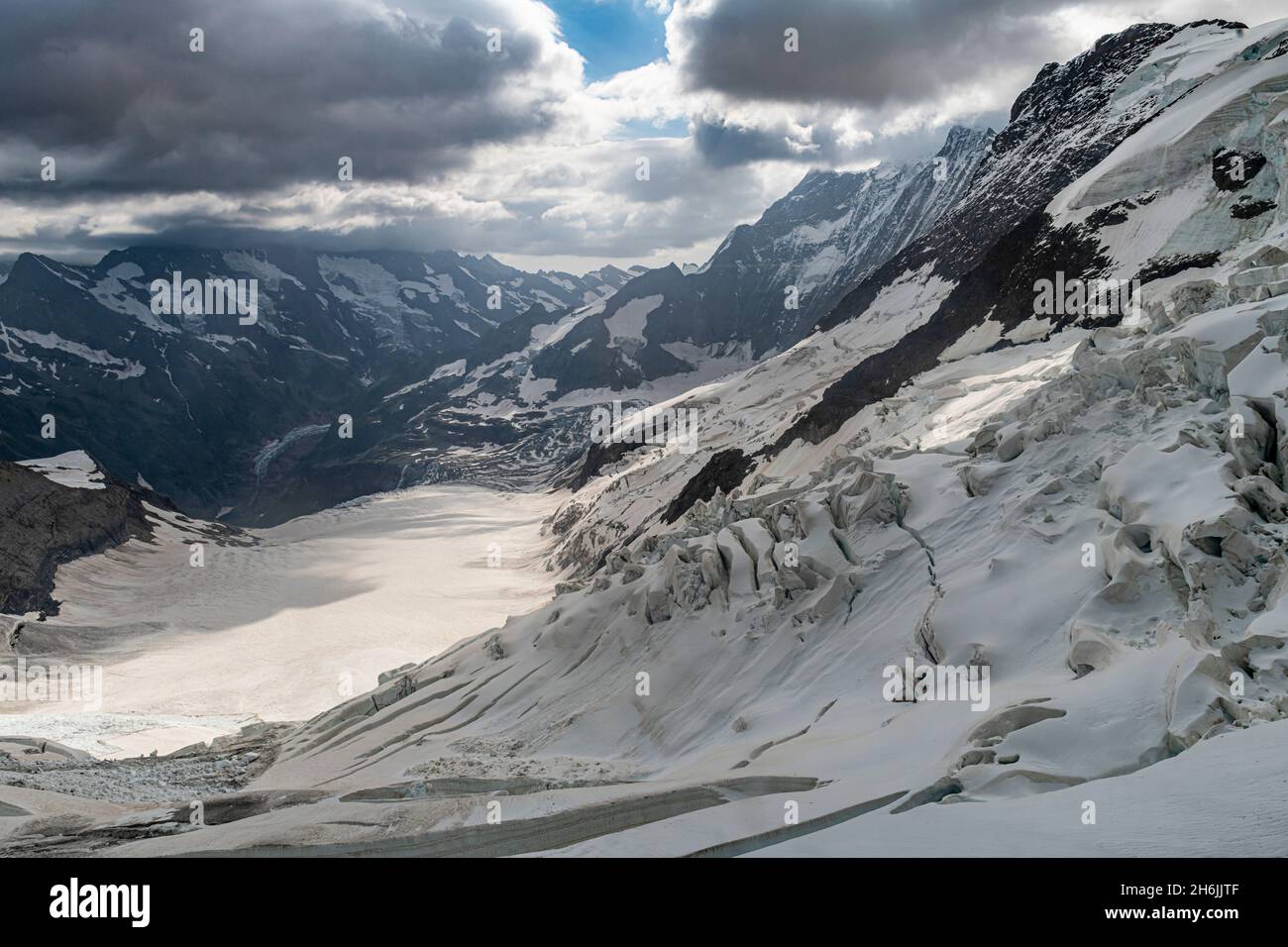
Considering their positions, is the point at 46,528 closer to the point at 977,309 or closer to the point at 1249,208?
the point at 977,309

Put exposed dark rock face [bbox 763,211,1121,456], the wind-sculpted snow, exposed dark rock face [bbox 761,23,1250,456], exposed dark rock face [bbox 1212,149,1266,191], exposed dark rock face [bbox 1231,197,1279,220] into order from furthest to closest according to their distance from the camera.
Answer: exposed dark rock face [bbox 761,23,1250,456]
exposed dark rock face [bbox 763,211,1121,456]
exposed dark rock face [bbox 1212,149,1266,191]
exposed dark rock face [bbox 1231,197,1279,220]
the wind-sculpted snow

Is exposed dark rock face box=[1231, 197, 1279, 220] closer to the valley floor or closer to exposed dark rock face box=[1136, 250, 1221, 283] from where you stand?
exposed dark rock face box=[1136, 250, 1221, 283]

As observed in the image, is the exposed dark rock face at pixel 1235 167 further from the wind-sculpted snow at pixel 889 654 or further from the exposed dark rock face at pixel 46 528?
the exposed dark rock face at pixel 46 528

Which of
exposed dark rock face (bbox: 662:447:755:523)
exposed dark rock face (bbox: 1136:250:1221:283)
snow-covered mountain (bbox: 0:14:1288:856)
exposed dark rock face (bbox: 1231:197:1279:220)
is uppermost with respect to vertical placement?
exposed dark rock face (bbox: 1231:197:1279:220)

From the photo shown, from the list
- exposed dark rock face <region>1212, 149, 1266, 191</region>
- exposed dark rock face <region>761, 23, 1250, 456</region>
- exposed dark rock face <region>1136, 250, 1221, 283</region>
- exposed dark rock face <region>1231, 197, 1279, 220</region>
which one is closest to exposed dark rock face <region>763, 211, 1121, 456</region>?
exposed dark rock face <region>761, 23, 1250, 456</region>

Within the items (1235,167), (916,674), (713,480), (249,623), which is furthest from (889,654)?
(249,623)

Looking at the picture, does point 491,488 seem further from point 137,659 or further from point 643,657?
point 643,657
